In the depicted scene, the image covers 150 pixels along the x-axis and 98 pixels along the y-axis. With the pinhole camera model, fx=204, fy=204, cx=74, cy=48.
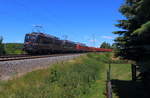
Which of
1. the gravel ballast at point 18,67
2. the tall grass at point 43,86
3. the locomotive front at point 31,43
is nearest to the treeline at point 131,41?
the tall grass at point 43,86

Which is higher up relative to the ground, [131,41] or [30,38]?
[30,38]

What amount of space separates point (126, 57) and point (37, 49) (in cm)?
1721

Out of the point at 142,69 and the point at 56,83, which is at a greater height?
the point at 142,69

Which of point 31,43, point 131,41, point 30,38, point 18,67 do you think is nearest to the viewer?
point 131,41

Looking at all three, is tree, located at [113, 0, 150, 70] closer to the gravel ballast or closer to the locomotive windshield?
the gravel ballast

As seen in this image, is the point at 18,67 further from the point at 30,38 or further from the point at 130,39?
the point at 30,38

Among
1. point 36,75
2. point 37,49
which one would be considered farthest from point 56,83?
point 37,49

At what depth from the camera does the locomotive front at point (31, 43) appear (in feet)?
92.9

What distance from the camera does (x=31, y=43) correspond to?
2844 centimetres

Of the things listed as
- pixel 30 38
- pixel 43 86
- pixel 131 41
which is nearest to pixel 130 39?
pixel 131 41

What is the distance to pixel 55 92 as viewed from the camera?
511 inches

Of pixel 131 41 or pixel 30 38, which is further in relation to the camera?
pixel 30 38

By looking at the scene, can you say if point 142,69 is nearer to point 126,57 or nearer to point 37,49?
point 126,57

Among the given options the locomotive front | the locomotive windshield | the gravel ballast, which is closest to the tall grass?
the gravel ballast
